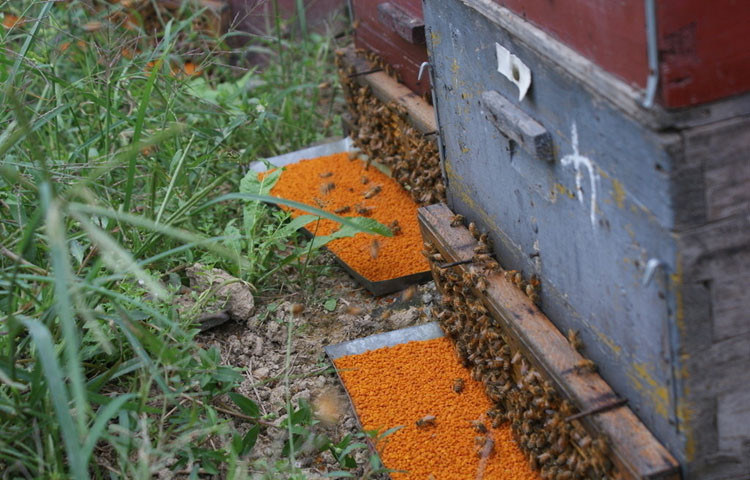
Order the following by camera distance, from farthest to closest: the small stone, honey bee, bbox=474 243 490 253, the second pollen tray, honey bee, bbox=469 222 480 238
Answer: the second pollen tray → the small stone → honey bee, bbox=469 222 480 238 → honey bee, bbox=474 243 490 253

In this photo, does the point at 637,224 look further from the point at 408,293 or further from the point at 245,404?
the point at 408,293

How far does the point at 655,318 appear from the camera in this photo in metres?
1.96

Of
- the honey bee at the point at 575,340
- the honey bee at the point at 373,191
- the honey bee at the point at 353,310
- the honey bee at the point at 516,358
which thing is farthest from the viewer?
the honey bee at the point at 373,191

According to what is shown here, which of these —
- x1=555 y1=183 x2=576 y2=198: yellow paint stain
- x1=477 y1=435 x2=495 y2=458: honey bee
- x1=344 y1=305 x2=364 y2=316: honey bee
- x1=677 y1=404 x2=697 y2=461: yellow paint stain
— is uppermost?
x1=555 y1=183 x2=576 y2=198: yellow paint stain

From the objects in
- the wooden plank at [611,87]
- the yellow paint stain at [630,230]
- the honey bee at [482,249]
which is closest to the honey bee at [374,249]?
the honey bee at [482,249]

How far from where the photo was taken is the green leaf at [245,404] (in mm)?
2855

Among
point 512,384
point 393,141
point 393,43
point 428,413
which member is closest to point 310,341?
point 428,413

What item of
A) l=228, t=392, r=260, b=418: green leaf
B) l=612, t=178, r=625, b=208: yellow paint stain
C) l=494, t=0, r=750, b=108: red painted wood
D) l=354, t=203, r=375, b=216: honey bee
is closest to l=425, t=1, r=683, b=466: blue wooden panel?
l=612, t=178, r=625, b=208: yellow paint stain

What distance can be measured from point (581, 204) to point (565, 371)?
1.52ft

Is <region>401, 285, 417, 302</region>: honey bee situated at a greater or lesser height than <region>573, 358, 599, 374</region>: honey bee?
lesser

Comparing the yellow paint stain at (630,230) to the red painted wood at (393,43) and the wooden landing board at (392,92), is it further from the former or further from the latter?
the red painted wood at (393,43)

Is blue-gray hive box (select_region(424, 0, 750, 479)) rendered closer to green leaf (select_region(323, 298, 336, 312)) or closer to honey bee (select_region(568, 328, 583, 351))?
honey bee (select_region(568, 328, 583, 351))

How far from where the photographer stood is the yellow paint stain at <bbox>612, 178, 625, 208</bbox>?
A: 2.00 meters

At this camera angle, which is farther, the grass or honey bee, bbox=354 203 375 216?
honey bee, bbox=354 203 375 216
